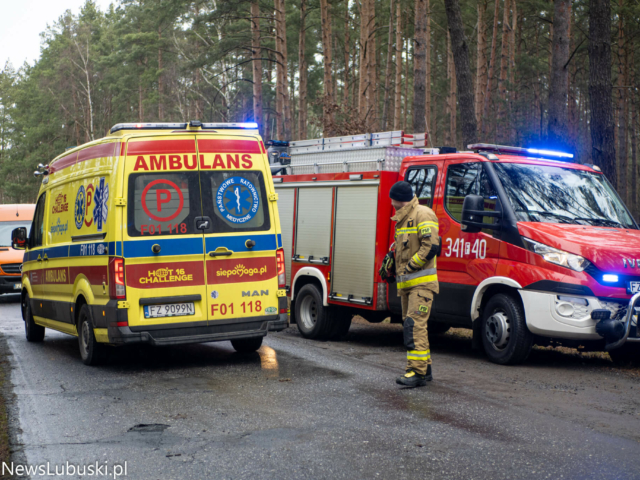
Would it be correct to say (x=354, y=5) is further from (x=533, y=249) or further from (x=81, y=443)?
(x=81, y=443)

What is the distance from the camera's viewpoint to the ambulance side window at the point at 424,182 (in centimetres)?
923

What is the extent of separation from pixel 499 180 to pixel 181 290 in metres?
3.86

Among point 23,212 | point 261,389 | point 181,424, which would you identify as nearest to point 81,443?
point 181,424

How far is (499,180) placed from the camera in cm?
848

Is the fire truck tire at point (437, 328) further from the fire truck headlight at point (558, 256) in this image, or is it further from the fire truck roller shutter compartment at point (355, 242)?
the fire truck headlight at point (558, 256)

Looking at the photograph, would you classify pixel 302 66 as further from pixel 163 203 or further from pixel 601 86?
pixel 163 203

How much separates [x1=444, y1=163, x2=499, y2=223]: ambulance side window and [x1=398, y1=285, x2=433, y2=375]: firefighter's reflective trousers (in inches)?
67.7

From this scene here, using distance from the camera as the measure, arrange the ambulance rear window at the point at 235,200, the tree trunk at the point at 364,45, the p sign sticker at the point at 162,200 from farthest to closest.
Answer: the tree trunk at the point at 364,45, the ambulance rear window at the point at 235,200, the p sign sticker at the point at 162,200

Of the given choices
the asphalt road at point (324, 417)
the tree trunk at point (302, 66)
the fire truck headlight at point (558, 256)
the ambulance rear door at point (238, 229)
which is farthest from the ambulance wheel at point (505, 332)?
the tree trunk at point (302, 66)

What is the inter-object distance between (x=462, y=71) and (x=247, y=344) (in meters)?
8.92

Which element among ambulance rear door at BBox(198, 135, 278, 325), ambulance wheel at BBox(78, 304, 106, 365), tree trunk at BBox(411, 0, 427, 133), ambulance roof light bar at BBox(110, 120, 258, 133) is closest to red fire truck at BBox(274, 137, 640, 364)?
ambulance rear door at BBox(198, 135, 278, 325)

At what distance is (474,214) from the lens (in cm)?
834

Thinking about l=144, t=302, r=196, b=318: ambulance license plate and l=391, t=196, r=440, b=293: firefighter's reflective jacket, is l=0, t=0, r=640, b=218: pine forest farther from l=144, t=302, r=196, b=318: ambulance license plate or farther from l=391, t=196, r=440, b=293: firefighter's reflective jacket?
l=144, t=302, r=196, b=318: ambulance license plate

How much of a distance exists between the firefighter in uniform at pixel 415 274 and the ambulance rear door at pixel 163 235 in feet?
7.36
